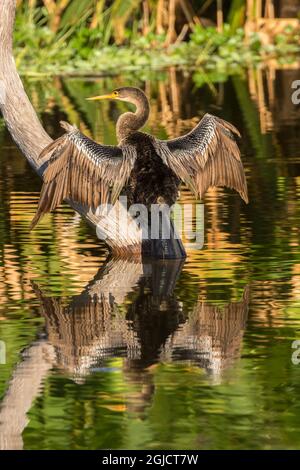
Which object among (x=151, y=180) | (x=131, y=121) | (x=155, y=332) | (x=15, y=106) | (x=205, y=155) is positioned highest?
(x=15, y=106)

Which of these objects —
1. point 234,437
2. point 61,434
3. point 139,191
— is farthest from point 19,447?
point 139,191

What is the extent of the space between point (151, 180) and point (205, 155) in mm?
664

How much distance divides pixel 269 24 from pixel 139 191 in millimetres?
19960

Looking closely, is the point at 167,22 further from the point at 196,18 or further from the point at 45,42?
the point at 45,42

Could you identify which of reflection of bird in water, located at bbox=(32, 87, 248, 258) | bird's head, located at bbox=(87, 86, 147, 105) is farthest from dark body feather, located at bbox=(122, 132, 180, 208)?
bird's head, located at bbox=(87, 86, 147, 105)

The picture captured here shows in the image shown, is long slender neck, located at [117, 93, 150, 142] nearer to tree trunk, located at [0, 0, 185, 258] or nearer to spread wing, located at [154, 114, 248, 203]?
spread wing, located at [154, 114, 248, 203]

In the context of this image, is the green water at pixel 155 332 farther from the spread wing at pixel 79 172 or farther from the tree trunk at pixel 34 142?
the spread wing at pixel 79 172

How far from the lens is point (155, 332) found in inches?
387

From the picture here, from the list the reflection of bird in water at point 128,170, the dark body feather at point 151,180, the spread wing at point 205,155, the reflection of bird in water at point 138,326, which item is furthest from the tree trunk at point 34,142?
the reflection of bird in water at point 138,326

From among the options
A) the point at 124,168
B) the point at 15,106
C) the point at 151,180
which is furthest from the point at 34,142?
the point at 151,180

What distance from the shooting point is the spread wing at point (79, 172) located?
11984mm

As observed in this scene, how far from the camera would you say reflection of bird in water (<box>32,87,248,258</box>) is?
1200 cm

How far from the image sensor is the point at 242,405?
821cm

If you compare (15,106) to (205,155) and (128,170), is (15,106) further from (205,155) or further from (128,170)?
(205,155)
